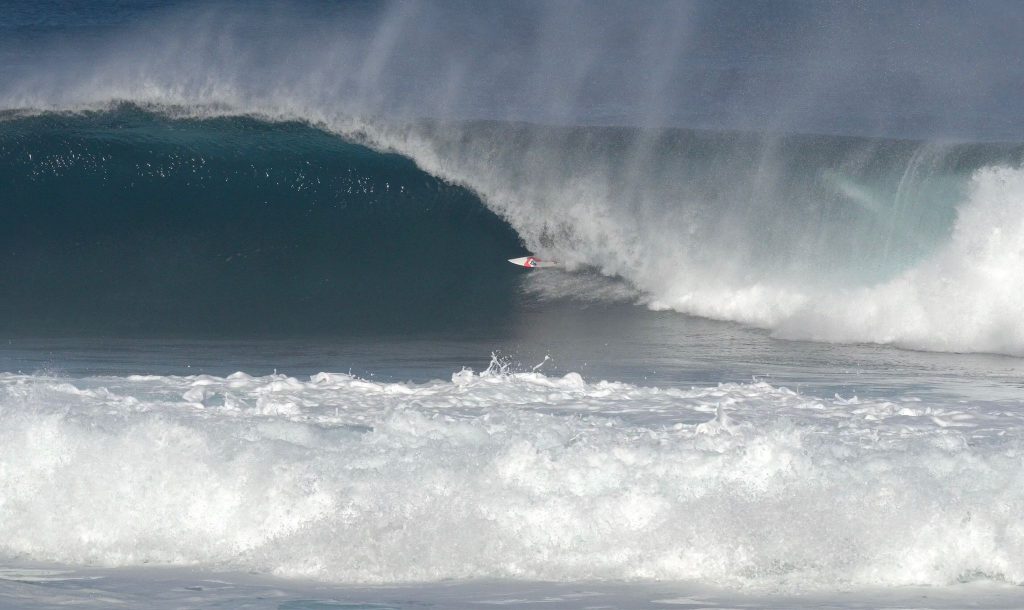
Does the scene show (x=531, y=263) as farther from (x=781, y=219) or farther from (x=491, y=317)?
(x=781, y=219)

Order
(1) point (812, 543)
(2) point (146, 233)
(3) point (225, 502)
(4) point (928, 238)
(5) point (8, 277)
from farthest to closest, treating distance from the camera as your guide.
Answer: (2) point (146, 233) < (5) point (8, 277) < (4) point (928, 238) < (3) point (225, 502) < (1) point (812, 543)

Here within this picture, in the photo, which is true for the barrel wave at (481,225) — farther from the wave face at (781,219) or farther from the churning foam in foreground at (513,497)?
the churning foam in foreground at (513,497)

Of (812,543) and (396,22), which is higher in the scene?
(396,22)

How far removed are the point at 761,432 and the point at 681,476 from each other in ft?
1.56

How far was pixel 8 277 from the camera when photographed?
11344 mm

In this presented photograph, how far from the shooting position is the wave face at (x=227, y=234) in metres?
10.4

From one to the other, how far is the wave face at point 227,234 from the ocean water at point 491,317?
0.17 ft

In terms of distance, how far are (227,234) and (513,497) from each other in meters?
8.53

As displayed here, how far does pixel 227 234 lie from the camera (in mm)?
12344

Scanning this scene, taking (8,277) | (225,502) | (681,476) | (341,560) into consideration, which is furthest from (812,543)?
(8,277)

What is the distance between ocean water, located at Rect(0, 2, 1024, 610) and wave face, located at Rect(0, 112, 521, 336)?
5cm

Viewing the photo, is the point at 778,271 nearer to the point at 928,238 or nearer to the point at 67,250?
the point at 928,238

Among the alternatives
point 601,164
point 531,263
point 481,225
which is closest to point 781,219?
point 601,164

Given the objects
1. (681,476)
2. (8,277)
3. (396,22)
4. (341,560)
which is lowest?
(341,560)
